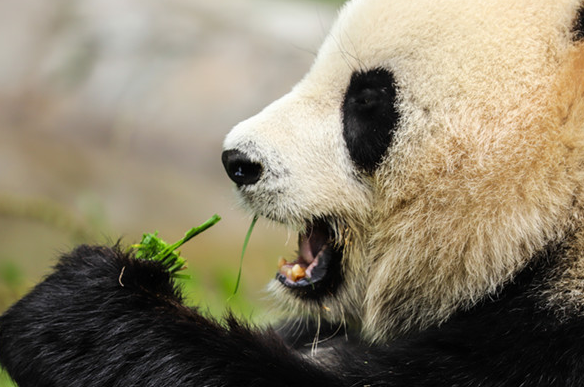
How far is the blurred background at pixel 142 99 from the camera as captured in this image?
796 cm

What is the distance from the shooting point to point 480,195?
249cm

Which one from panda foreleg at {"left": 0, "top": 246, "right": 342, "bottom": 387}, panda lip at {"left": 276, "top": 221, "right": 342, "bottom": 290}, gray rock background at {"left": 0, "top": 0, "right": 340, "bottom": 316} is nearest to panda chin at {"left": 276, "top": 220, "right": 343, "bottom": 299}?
panda lip at {"left": 276, "top": 221, "right": 342, "bottom": 290}

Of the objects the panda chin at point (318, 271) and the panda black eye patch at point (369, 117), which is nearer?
the panda black eye patch at point (369, 117)

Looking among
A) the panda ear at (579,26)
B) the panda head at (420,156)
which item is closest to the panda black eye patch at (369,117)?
the panda head at (420,156)

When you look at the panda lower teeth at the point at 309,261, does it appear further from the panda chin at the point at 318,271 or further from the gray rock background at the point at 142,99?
the gray rock background at the point at 142,99

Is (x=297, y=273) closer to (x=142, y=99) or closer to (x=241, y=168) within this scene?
(x=241, y=168)

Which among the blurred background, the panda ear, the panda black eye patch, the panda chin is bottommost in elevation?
the panda chin

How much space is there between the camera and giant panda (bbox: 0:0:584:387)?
2.39 metres

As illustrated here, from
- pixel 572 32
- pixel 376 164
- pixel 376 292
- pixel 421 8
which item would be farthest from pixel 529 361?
pixel 421 8

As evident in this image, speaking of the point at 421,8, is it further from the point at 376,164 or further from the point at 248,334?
the point at 248,334

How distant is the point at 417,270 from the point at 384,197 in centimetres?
28

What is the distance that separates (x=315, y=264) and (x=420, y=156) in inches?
23.9

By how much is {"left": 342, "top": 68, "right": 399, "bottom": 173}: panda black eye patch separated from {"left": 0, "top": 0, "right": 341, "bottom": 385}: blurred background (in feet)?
15.5

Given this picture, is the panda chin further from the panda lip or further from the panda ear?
the panda ear
